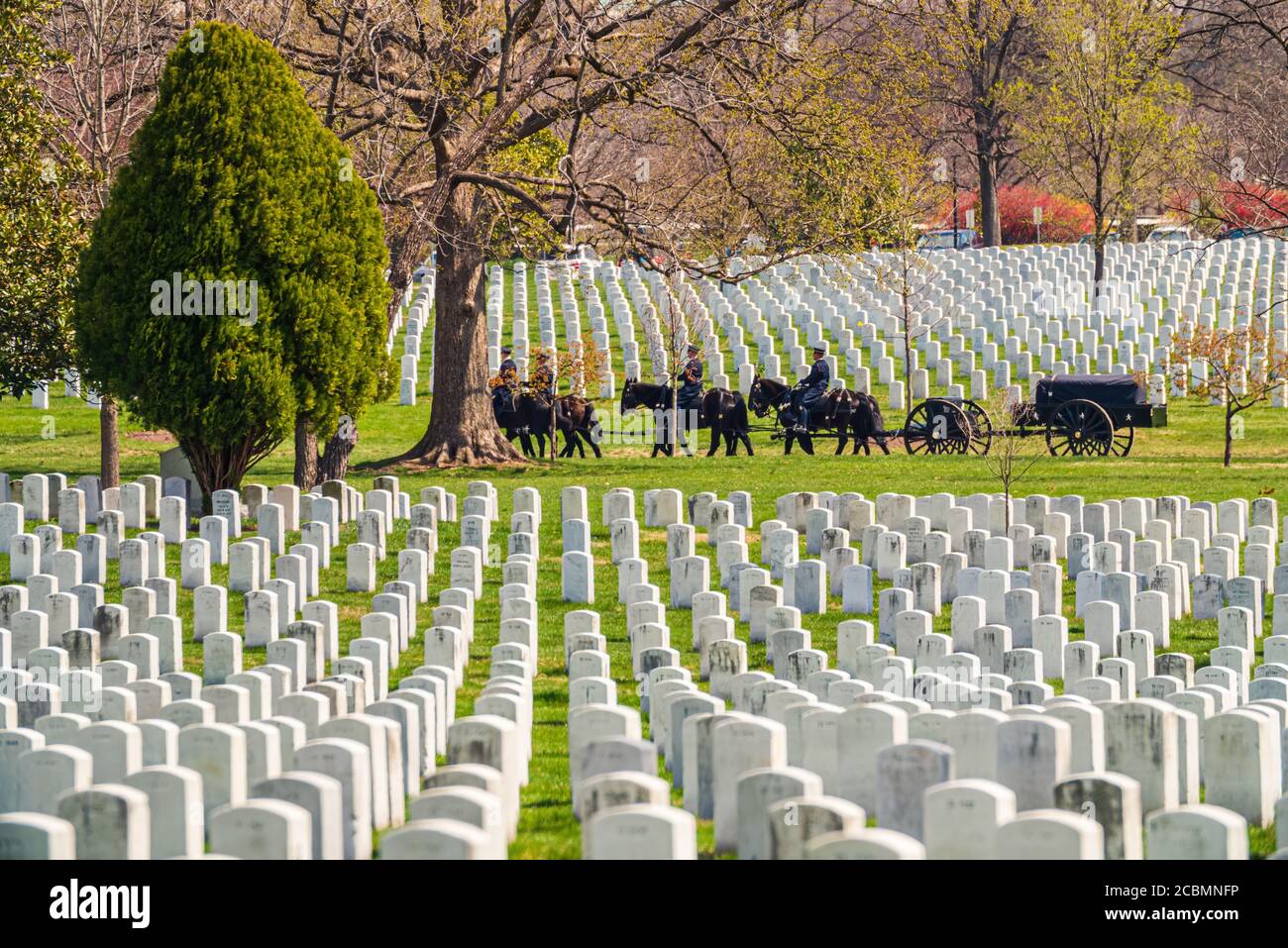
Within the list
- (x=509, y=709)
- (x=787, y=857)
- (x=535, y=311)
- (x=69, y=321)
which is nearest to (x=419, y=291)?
(x=535, y=311)

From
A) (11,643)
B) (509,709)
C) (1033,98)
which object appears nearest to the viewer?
(509,709)

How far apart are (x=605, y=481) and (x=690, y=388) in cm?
500

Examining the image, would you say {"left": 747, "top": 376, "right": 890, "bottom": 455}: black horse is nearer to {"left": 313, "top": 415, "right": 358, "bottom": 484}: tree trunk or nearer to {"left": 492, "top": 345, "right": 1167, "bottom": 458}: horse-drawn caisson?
{"left": 492, "top": 345, "right": 1167, "bottom": 458}: horse-drawn caisson

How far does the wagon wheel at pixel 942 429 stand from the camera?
23.4 meters

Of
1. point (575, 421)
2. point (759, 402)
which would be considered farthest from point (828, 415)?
point (575, 421)

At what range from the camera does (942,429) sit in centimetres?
2352

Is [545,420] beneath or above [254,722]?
above

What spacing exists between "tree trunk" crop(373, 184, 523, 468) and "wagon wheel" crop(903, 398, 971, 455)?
5.51 meters

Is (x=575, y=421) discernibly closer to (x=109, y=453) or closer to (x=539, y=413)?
(x=539, y=413)

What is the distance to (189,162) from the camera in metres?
16.4

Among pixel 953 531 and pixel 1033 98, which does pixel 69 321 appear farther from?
pixel 1033 98

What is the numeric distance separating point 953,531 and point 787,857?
9891 millimetres

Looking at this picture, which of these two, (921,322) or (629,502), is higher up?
(921,322)
